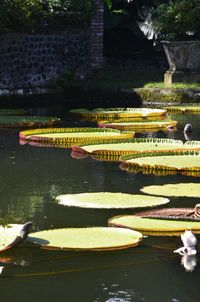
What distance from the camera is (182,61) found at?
69.2ft

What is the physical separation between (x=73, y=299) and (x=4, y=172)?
5.12m

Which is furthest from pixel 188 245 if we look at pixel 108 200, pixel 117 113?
pixel 117 113

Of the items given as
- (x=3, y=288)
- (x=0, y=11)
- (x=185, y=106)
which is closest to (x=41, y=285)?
(x=3, y=288)

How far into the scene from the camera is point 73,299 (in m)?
7.47

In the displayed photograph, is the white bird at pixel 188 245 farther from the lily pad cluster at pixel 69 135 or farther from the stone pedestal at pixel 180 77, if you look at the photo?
the stone pedestal at pixel 180 77

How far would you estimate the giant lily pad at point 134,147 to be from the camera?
13516 millimetres

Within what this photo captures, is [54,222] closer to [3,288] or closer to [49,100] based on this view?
[3,288]

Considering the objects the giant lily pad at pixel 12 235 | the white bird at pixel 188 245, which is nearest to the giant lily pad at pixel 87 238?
the giant lily pad at pixel 12 235

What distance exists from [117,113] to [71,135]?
113 inches

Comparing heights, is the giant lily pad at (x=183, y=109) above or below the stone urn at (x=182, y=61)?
below

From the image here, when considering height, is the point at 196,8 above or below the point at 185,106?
above

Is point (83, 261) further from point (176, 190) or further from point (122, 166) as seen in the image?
point (122, 166)

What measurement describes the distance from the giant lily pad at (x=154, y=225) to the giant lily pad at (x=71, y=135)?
497cm

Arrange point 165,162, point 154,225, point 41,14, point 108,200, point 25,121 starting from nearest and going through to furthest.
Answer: point 154,225, point 108,200, point 165,162, point 25,121, point 41,14
